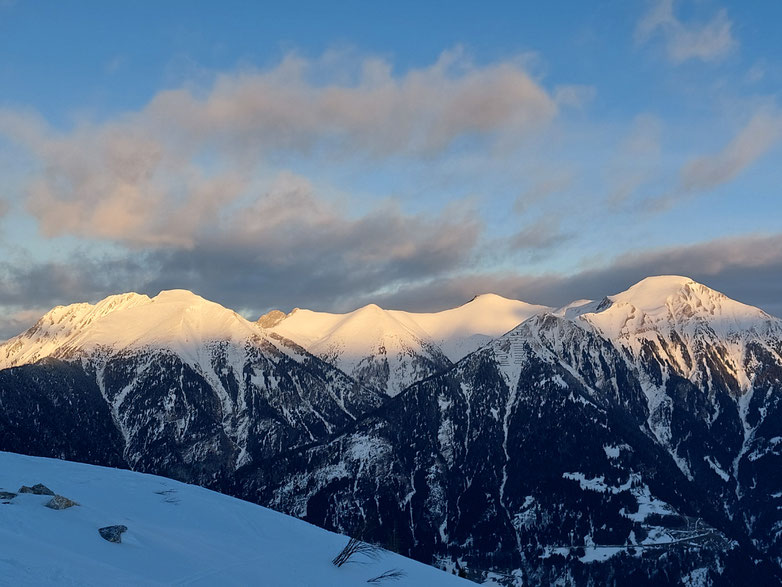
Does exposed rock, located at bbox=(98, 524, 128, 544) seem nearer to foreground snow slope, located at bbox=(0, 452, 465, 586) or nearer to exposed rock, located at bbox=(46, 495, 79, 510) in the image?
foreground snow slope, located at bbox=(0, 452, 465, 586)

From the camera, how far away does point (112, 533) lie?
34.3 meters

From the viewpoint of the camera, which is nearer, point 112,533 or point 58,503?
point 112,533

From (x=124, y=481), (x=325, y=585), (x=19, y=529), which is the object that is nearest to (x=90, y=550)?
(x=19, y=529)

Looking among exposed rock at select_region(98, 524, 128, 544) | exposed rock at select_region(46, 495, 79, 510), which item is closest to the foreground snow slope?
exposed rock at select_region(98, 524, 128, 544)

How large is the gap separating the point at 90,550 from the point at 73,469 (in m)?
21.0

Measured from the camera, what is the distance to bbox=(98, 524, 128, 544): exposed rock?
3409 cm

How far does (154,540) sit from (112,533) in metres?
2.24

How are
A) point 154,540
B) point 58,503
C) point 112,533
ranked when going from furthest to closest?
point 58,503, point 154,540, point 112,533

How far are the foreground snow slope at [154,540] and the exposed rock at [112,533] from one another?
280 mm

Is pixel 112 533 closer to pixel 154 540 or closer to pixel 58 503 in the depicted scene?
pixel 154 540

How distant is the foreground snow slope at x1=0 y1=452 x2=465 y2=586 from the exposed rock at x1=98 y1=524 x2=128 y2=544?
280 mm

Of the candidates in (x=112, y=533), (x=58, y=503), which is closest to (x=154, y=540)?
(x=112, y=533)

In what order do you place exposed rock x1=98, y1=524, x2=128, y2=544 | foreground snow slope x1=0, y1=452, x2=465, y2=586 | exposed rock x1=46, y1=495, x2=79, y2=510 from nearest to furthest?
foreground snow slope x1=0, y1=452, x2=465, y2=586 → exposed rock x1=98, y1=524, x2=128, y2=544 → exposed rock x1=46, y1=495, x2=79, y2=510

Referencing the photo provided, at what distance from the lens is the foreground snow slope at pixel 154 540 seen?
98.1ft
